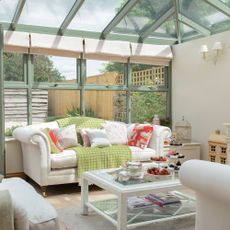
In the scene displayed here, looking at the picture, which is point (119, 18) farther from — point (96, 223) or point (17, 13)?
point (96, 223)

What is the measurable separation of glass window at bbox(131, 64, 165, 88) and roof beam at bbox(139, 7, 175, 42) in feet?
1.68

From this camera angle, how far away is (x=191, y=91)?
19.4 ft

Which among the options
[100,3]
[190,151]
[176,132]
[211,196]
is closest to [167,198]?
[211,196]

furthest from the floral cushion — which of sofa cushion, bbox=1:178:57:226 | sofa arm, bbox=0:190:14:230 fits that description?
sofa arm, bbox=0:190:14:230

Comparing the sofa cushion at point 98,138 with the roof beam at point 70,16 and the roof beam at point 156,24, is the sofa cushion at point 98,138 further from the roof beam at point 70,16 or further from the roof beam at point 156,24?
the roof beam at point 156,24

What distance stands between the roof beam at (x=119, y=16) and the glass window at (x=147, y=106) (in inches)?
46.3

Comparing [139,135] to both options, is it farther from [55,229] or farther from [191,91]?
[55,229]

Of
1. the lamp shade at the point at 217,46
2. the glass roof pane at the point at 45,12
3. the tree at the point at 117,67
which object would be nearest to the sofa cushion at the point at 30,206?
the glass roof pane at the point at 45,12

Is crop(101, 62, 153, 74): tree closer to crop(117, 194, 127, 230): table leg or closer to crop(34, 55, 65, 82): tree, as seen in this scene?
crop(34, 55, 65, 82): tree

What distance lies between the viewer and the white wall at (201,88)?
17.3 feet

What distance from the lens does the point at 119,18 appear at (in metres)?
5.44

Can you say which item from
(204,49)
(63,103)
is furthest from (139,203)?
(204,49)

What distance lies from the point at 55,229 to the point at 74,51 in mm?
3784

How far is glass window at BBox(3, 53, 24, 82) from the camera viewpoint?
5.07 m
